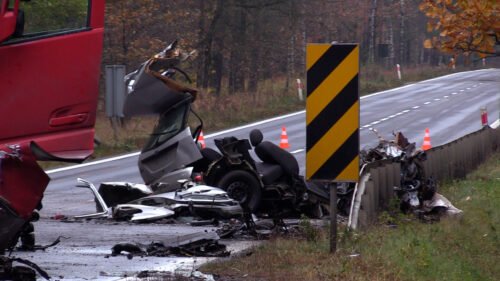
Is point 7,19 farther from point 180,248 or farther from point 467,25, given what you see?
point 467,25


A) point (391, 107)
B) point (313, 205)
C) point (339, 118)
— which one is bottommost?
point (391, 107)

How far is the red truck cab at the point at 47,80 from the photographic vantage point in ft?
30.0

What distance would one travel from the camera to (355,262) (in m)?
8.84

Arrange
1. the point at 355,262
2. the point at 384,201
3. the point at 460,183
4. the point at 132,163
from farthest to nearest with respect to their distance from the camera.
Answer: the point at 132,163 < the point at 460,183 < the point at 384,201 < the point at 355,262

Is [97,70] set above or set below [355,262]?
above

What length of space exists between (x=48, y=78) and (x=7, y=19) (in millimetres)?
633

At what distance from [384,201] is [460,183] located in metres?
5.82

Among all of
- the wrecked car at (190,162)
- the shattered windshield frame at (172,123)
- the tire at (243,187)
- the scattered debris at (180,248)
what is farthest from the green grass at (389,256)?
the shattered windshield frame at (172,123)

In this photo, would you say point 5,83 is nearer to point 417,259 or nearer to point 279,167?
point 417,259

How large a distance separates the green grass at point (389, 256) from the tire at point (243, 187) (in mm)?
1786

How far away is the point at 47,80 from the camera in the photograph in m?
9.31

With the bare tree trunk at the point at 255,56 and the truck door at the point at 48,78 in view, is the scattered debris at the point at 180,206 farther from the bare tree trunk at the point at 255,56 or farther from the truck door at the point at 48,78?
the bare tree trunk at the point at 255,56

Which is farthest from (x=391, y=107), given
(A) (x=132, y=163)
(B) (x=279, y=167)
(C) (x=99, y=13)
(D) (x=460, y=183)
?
(C) (x=99, y=13)

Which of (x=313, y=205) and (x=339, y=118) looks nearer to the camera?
(x=339, y=118)
